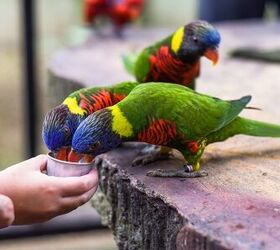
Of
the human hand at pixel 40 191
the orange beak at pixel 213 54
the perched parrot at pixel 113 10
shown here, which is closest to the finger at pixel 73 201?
the human hand at pixel 40 191

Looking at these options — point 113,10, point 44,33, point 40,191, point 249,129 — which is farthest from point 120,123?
point 44,33

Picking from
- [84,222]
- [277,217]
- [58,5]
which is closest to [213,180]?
[277,217]

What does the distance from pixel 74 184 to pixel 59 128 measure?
0.11 m

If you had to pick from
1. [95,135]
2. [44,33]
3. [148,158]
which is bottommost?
[44,33]

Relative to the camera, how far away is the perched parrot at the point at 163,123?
982mm

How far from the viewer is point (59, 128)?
3.39ft

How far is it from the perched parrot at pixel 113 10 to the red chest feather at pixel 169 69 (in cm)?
105

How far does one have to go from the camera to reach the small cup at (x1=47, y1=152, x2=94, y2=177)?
0.98 m

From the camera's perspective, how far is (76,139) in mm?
975

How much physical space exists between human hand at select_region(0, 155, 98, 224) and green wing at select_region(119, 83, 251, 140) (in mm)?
133

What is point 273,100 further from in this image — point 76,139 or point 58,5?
point 58,5

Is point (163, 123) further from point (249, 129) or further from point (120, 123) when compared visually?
point (249, 129)

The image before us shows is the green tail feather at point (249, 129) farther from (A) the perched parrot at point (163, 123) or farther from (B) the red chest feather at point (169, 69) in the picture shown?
(B) the red chest feather at point (169, 69)

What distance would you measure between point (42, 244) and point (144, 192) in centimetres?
172
